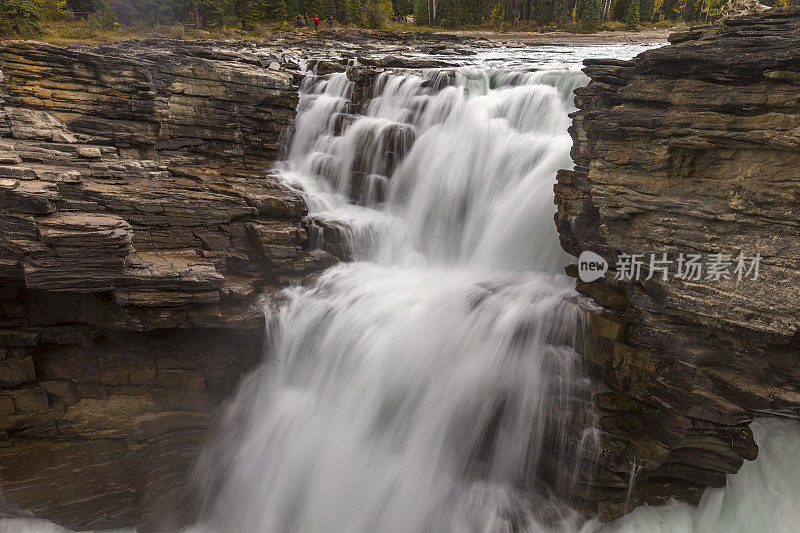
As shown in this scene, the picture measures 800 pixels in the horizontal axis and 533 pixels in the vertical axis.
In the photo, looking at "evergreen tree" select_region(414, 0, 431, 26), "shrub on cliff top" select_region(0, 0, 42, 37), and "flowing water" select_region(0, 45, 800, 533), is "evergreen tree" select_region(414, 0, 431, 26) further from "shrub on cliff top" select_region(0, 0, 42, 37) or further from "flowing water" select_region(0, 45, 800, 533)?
"flowing water" select_region(0, 45, 800, 533)

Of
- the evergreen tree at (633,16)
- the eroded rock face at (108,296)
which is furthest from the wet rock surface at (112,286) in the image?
the evergreen tree at (633,16)

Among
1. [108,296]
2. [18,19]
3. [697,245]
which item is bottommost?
[108,296]

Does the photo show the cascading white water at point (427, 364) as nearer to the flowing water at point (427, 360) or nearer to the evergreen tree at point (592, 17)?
the flowing water at point (427, 360)

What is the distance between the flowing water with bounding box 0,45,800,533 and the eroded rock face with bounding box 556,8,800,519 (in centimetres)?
53

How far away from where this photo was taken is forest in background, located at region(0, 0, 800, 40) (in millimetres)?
26531

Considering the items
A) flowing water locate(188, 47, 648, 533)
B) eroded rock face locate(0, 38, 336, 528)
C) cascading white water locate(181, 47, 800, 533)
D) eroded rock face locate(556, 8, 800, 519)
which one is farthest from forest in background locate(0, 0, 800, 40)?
eroded rock face locate(556, 8, 800, 519)

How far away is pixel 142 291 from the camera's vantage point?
24.6 ft

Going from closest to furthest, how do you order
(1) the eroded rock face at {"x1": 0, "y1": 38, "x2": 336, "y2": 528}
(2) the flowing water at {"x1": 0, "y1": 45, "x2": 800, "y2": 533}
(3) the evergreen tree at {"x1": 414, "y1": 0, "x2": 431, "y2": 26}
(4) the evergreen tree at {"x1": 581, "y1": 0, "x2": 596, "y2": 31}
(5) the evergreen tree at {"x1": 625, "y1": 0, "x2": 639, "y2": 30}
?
(2) the flowing water at {"x1": 0, "y1": 45, "x2": 800, "y2": 533}
(1) the eroded rock face at {"x1": 0, "y1": 38, "x2": 336, "y2": 528}
(4) the evergreen tree at {"x1": 581, "y1": 0, "x2": 596, "y2": 31}
(5) the evergreen tree at {"x1": 625, "y1": 0, "x2": 639, "y2": 30}
(3) the evergreen tree at {"x1": 414, "y1": 0, "x2": 431, "y2": 26}

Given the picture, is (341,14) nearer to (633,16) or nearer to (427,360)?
(633,16)

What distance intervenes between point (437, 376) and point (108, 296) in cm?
519

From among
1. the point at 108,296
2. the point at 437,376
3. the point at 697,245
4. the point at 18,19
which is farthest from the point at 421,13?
the point at 697,245

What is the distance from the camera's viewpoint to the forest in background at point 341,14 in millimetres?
26531

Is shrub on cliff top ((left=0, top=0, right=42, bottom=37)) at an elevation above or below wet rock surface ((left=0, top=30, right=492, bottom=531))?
above

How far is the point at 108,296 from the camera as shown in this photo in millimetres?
7746
